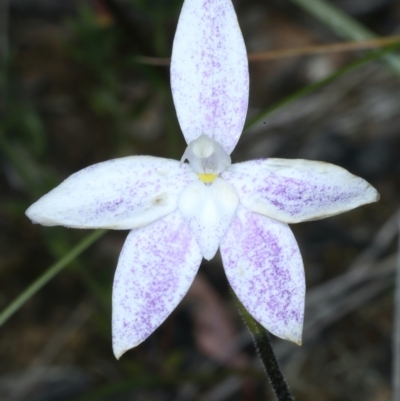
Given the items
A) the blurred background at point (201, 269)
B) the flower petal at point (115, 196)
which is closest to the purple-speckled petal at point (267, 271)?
the flower petal at point (115, 196)

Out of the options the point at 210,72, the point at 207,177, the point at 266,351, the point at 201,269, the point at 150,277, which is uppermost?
the point at 210,72

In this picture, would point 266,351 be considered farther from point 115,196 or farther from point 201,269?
point 201,269

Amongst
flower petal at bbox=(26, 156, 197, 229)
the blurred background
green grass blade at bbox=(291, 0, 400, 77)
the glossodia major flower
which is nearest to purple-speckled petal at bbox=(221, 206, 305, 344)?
the glossodia major flower

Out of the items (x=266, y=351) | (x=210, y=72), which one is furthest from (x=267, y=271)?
(x=210, y=72)

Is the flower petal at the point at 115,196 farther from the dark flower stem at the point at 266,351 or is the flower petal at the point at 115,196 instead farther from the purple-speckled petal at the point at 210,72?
the dark flower stem at the point at 266,351

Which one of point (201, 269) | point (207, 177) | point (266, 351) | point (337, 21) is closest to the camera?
point (266, 351)

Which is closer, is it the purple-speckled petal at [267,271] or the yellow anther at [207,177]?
the purple-speckled petal at [267,271]
